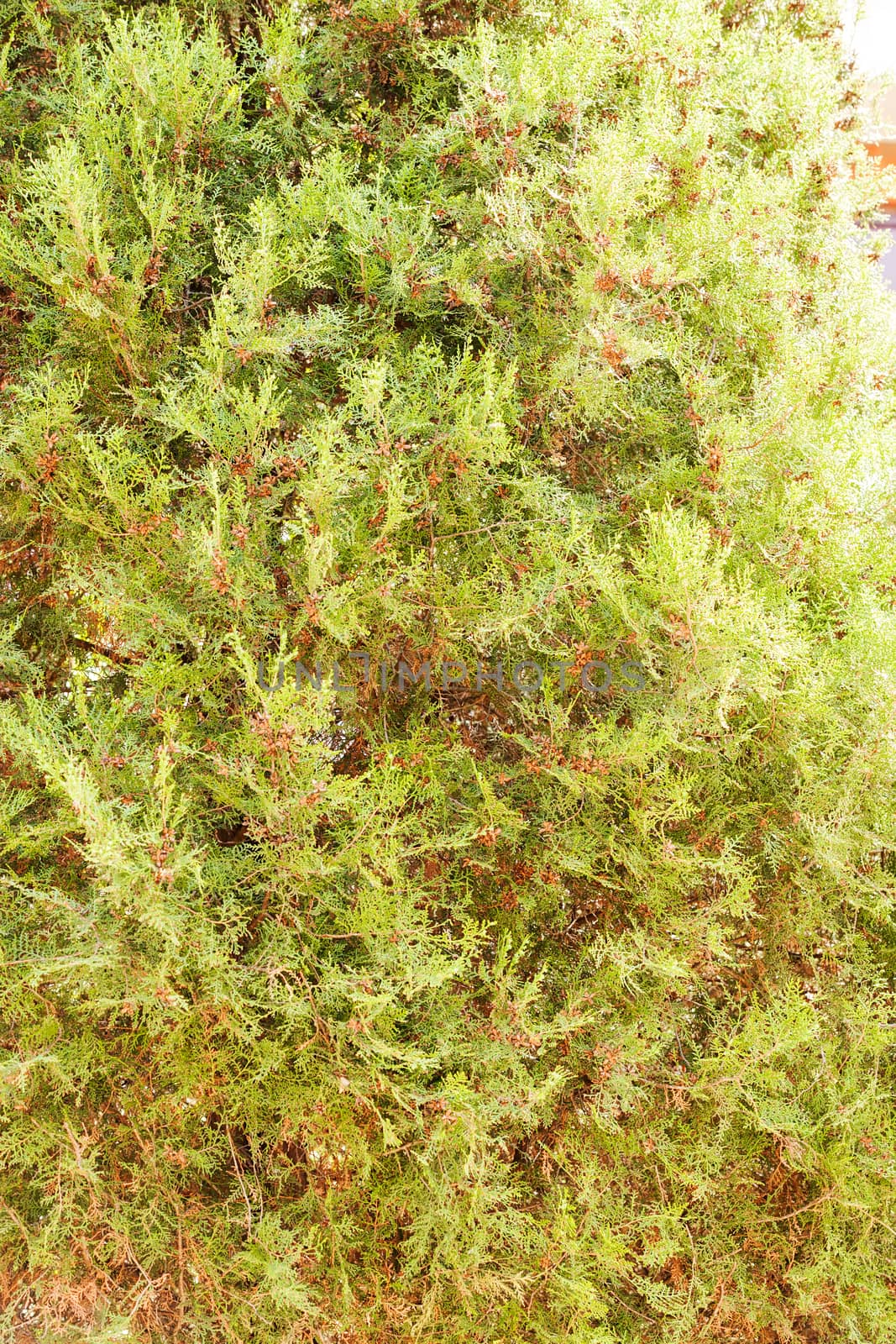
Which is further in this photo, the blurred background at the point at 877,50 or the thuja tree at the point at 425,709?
the blurred background at the point at 877,50

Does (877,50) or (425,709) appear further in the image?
(877,50)

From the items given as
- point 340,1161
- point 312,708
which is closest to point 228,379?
point 312,708

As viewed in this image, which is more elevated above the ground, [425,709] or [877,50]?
[877,50]

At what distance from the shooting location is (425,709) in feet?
7.24

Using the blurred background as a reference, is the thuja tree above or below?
below

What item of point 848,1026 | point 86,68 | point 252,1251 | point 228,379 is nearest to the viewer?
point 252,1251

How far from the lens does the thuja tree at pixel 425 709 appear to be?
188 centimetres

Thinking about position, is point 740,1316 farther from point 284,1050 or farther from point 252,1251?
point 284,1050

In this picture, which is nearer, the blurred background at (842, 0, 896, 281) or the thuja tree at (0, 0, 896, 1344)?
the thuja tree at (0, 0, 896, 1344)

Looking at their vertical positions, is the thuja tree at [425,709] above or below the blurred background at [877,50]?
below

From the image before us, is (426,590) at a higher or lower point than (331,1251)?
higher

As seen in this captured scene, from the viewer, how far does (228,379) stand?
2.05 metres

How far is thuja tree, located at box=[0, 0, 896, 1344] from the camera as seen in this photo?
188cm

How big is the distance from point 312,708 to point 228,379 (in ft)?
2.37
